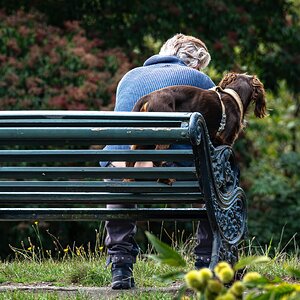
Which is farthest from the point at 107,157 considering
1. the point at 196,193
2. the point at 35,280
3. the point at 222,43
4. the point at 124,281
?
the point at 222,43

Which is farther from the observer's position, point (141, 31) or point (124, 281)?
point (141, 31)

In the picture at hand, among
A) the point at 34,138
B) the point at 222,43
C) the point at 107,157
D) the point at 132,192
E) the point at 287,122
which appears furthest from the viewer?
the point at 287,122

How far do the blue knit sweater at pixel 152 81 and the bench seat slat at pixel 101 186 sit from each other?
2.00 feet

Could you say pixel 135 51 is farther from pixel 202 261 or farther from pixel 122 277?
pixel 122 277

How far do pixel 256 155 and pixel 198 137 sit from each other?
9666 mm

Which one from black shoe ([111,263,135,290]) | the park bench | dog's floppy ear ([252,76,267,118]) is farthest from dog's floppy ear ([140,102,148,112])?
black shoe ([111,263,135,290])

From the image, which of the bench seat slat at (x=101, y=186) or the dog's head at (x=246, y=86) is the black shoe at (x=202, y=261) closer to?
the bench seat slat at (x=101, y=186)

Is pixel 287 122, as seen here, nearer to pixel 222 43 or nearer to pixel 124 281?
pixel 222 43

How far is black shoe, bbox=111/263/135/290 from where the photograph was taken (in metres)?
4.82

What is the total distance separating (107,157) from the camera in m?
3.86

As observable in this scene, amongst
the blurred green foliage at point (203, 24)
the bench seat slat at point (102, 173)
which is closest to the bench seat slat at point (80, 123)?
the bench seat slat at point (102, 173)

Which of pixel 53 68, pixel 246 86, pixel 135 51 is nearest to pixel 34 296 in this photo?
pixel 246 86

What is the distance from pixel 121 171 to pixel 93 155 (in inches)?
7.2

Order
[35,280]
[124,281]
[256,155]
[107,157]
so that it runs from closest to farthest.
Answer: [107,157] < [124,281] < [35,280] < [256,155]
